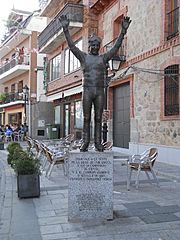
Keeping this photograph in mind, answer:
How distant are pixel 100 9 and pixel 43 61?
13.0 metres

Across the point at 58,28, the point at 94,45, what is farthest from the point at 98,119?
the point at 58,28

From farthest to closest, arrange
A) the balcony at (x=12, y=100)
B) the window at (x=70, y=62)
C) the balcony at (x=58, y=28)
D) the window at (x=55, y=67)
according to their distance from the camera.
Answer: the balcony at (x=12, y=100), the window at (x=55, y=67), the window at (x=70, y=62), the balcony at (x=58, y=28)

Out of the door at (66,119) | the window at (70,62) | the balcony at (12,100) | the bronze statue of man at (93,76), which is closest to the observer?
the bronze statue of man at (93,76)

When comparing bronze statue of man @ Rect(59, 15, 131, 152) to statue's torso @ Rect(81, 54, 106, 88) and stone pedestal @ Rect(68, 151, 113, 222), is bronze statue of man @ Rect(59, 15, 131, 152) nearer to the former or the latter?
statue's torso @ Rect(81, 54, 106, 88)

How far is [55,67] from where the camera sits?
86.2 ft

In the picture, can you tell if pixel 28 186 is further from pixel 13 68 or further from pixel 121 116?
pixel 13 68

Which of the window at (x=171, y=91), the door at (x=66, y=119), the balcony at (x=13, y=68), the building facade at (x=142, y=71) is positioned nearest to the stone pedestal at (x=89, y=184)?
the building facade at (x=142, y=71)

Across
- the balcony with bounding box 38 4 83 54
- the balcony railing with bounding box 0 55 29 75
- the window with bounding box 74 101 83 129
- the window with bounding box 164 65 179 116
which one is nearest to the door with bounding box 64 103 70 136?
the window with bounding box 74 101 83 129

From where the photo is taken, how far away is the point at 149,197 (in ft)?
21.8

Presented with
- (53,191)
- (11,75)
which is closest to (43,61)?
(11,75)

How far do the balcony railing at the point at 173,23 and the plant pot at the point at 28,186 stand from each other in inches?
309

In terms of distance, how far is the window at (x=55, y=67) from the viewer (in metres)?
25.4

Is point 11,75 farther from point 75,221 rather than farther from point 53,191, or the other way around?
point 75,221

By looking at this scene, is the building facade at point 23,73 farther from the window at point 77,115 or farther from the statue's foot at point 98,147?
the statue's foot at point 98,147
